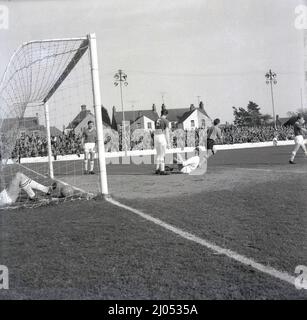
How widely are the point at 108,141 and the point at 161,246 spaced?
28.8 m

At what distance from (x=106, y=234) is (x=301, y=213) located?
9.75 ft

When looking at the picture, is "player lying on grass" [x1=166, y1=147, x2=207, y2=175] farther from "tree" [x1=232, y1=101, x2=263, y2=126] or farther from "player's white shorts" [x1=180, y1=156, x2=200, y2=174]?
"tree" [x1=232, y1=101, x2=263, y2=126]

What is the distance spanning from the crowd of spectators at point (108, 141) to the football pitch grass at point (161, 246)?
404 cm

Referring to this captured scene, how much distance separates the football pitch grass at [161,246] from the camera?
413 cm

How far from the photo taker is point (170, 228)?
6293mm

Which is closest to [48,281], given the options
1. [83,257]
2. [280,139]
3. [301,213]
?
[83,257]

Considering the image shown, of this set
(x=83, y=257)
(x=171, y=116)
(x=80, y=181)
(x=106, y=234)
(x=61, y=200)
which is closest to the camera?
(x=83, y=257)

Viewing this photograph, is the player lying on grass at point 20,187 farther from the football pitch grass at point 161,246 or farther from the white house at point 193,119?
the white house at point 193,119

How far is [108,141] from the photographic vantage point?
33906 millimetres

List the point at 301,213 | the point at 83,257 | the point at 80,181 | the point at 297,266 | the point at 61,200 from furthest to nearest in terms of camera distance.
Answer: the point at 80,181
the point at 61,200
the point at 301,213
the point at 83,257
the point at 297,266

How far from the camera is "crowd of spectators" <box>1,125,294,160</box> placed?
2447 centimetres

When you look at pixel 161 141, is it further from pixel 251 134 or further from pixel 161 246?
pixel 251 134

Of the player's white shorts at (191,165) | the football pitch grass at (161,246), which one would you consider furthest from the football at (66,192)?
the player's white shorts at (191,165)

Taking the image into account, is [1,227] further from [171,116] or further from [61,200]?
[171,116]
